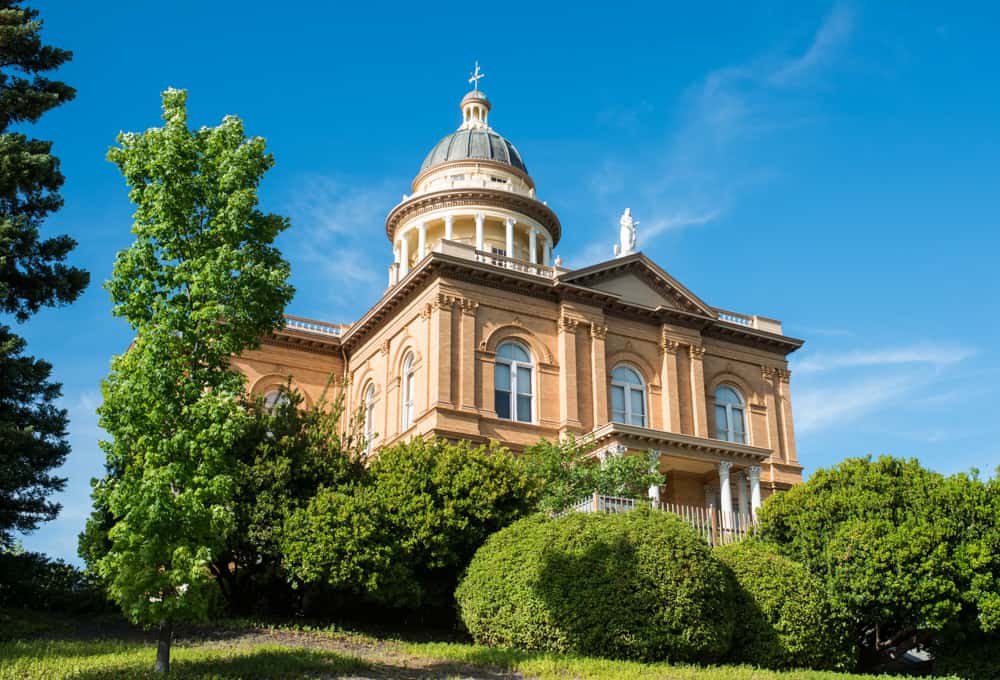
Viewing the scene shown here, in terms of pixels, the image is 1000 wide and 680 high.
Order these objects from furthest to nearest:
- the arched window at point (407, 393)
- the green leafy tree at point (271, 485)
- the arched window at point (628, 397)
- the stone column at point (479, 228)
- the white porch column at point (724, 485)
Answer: the stone column at point (479, 228) → the arched window at point (628, 397) → the arched window at point (407, 393) → the white porch column at point (724, 485) → the green leafy tree at point (271, 485)

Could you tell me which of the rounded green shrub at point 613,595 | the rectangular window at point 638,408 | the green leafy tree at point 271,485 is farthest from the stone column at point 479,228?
the rounded green shrub at point 613,595

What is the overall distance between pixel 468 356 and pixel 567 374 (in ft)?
12.2

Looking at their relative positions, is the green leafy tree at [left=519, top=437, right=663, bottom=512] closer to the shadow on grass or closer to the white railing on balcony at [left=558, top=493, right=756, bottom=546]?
the white railing on balcony at [left=558, top=493, right=756, bottom=546]

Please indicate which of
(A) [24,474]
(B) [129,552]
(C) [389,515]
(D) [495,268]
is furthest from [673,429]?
(B) [129,552]

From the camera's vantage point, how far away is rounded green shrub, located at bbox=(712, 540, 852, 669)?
58.1ft

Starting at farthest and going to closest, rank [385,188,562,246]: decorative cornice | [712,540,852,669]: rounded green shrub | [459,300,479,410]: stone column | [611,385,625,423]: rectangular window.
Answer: [385,188,562,246]: decorative cornice < [611,385,625,423]: rectangular window < [459,300,479,410]: stone column < [712,540,852,669]: rounded green shrub

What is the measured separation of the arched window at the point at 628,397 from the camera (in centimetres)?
3591

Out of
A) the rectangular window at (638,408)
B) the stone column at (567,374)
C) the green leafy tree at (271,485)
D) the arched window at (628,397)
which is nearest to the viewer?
the green leafy tree at (271,485)

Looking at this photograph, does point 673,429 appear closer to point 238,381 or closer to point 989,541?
point 989,541

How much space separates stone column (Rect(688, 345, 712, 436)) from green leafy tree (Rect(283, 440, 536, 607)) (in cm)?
1511

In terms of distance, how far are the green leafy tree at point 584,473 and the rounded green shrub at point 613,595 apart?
7102mm

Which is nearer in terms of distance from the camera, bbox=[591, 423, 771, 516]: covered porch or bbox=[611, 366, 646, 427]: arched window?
bbox=[591, 423, 771, 516]: covered porch

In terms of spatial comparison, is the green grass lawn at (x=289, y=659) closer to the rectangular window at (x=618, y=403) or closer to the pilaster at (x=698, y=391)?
the rectangular window at (x=618, y=403)

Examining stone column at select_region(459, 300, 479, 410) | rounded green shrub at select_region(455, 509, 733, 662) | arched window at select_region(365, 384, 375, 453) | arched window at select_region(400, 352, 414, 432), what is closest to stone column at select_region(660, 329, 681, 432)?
stone column at select_region(459, 300, 479, 410)
